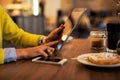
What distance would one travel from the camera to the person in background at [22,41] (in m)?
1.16

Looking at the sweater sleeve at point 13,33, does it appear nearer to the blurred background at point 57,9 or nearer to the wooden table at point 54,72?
the wooden table at point 54,72

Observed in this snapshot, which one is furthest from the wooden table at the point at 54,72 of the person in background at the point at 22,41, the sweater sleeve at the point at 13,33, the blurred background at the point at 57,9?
the blurred background at the point at 57,9

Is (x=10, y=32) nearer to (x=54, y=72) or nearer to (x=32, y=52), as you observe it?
(x=32, y=52)

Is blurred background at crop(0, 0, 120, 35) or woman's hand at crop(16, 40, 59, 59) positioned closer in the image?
woman's hand at crop(16, 40, 59, 59)

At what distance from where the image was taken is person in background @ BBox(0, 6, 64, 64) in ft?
3.81

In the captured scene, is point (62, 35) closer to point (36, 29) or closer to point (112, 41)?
point (112, 41)

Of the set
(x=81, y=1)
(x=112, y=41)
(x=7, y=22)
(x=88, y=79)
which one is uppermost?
(x=81, y=1)

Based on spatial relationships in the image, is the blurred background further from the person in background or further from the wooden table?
the wooden table

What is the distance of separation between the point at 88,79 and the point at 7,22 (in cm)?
95

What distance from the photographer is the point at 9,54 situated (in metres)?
1.14

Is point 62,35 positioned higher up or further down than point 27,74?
higher up

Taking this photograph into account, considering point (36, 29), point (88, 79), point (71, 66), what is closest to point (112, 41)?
point (71, 66)

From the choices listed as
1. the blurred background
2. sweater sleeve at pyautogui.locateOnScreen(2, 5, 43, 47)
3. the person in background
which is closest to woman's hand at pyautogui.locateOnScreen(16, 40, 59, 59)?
the person in background

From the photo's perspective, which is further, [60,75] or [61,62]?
[61,62]
